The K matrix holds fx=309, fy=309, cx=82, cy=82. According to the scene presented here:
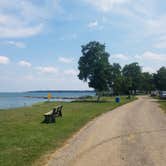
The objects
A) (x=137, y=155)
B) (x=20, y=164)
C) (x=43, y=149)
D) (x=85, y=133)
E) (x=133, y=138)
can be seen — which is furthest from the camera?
(x=85, y=133)

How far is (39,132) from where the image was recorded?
43.0 feet

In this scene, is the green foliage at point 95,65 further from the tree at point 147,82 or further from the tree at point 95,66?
the tree at point 147,82

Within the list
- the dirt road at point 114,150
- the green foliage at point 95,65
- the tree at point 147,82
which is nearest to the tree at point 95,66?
the green foliage at point 95,65

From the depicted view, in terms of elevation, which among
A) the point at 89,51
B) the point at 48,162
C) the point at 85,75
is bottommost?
the point at 48,162

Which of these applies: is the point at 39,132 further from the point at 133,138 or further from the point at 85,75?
the point at 85,75

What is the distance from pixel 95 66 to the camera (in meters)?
57.3

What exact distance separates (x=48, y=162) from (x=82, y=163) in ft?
2.95

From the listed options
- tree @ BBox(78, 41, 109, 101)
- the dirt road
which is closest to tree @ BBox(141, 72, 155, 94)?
tree @ BBox(78, 41, 109, 101)

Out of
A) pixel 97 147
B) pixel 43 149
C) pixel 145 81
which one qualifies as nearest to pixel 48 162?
pixel 43 149

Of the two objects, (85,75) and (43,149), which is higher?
(85,75)

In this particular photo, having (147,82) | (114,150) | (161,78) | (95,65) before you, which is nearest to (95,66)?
(95,65)

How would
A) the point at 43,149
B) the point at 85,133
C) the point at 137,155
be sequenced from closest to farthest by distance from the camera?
the point at 137,155, the point at 43,149, the point at 85,133

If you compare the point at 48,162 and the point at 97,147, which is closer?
the point at 48,162

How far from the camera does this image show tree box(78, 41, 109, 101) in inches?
2239
